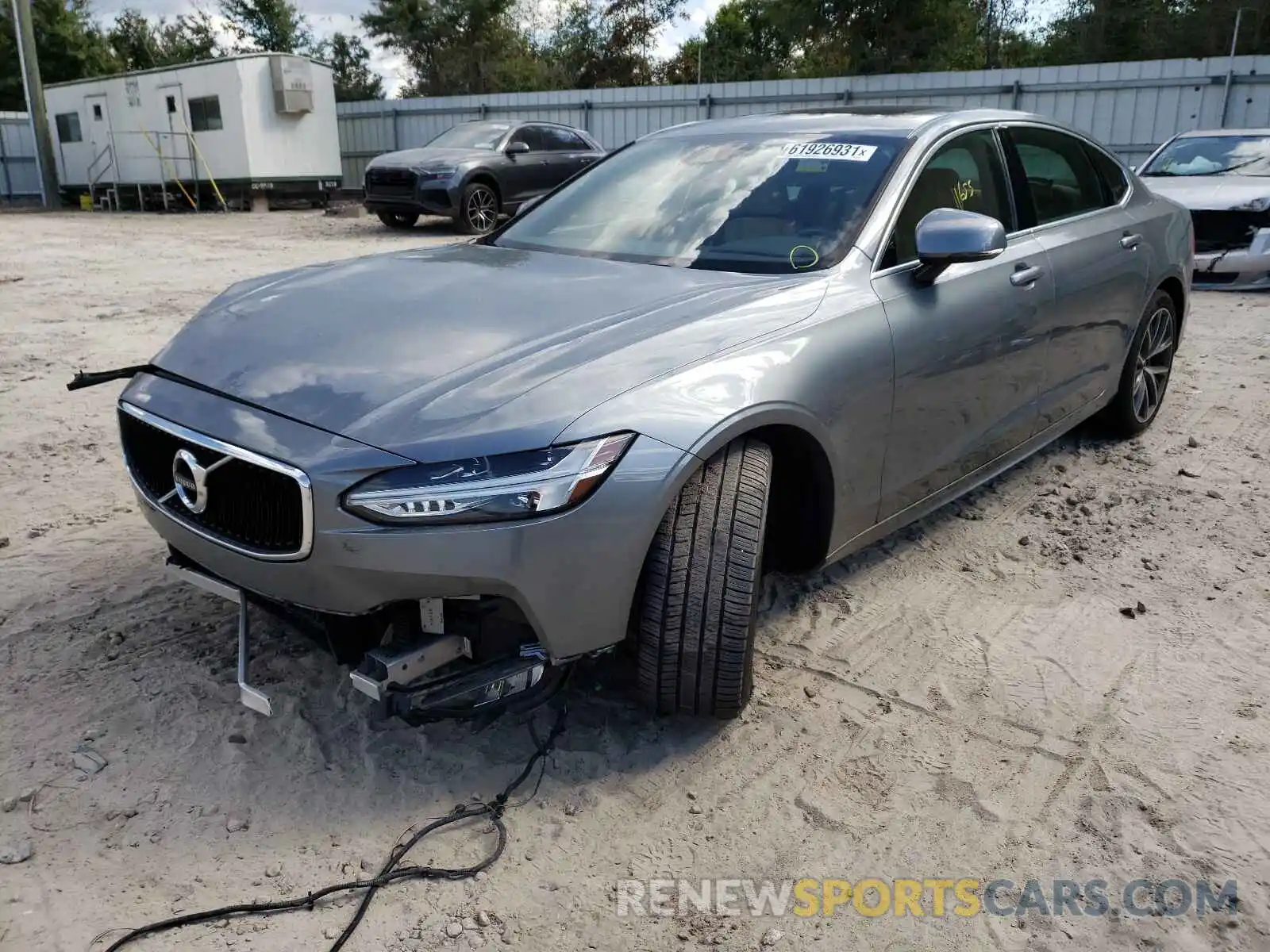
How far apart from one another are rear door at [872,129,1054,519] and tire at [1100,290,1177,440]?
47.5 inches

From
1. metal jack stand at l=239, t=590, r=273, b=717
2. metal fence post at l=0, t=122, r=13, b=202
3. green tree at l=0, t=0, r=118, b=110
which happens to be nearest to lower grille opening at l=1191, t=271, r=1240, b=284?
metal jack stand at l=239, t=590, r=273, b=717

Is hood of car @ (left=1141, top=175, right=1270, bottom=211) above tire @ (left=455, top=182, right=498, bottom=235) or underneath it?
above

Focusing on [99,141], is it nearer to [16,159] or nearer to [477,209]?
[16,159]

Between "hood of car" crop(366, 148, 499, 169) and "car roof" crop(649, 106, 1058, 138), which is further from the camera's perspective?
"hood of car" crop(366, 148, 499, 169)

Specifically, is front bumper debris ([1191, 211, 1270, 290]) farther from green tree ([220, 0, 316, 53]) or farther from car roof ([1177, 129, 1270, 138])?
green tree ([220, 0, 316, 53])

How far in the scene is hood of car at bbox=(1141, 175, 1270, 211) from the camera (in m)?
9.23

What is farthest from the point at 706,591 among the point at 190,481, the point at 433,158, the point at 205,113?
the point at 205,113

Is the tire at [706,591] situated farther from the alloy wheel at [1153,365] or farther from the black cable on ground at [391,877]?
the alloy wheel at [1153,365]

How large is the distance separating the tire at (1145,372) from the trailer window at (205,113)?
1977 centimetres

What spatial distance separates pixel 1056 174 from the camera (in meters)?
4.27

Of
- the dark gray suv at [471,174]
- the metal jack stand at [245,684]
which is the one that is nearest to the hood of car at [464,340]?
the metal jack stand at [245,684]

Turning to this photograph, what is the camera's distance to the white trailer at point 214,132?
20.2 meters

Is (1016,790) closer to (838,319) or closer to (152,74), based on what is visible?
(838,319)

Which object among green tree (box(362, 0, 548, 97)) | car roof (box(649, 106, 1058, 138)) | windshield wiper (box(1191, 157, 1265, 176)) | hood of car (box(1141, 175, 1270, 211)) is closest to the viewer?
car roof (box(649, 106, 1058, 138))
